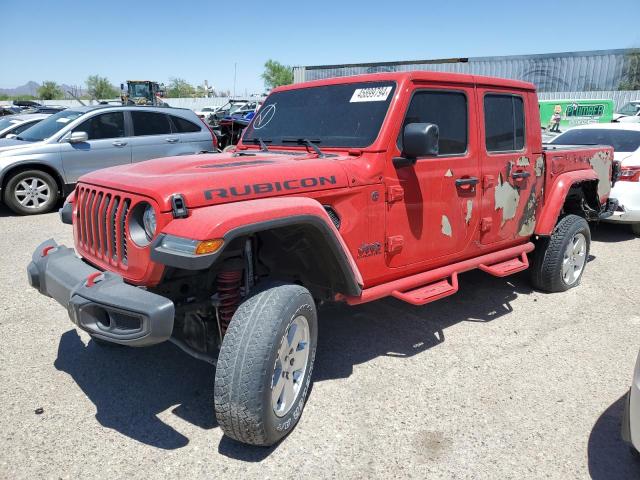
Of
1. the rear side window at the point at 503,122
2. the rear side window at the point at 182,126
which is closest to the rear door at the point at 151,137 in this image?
the rear side window at the point at 182,126

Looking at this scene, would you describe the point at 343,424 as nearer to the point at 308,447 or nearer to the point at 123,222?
the point at 308,447

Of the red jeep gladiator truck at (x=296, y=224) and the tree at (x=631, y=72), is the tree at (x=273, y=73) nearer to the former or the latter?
the tree at (x=631, y=72)

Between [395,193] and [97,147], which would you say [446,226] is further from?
[97,147]

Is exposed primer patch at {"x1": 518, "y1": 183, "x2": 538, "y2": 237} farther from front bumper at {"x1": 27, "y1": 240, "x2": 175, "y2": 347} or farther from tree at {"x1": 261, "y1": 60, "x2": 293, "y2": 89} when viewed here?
tree at {"x1": 261, "y1": 60, "x2": 293, "y2": 89}

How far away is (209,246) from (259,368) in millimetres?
650

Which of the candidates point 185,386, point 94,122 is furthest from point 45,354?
point 94,122

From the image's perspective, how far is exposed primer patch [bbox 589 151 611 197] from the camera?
5.34m

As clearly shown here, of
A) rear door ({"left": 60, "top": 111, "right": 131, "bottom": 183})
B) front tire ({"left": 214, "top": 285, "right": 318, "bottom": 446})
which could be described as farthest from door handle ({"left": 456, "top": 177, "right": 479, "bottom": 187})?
rear door ({"left": 60, "top": 111, "right": 131, "bottom": 183})

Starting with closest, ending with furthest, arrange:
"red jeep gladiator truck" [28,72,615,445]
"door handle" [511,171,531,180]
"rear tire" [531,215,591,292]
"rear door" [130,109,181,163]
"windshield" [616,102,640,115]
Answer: "red jeep gladiator truck" [28,72,615,445], "door handle" [511,171,531,180], "rear tire" [531,215,591,292], "rear door" [130,109,181,163], "windshield" [616,102,640,115]

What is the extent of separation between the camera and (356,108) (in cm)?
355

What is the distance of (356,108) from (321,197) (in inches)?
35.8

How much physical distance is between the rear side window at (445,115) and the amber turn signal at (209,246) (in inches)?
68.3

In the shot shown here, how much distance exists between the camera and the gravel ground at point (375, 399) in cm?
262

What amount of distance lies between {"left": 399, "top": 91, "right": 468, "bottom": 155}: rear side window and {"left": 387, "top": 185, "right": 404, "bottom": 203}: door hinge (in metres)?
0.47
